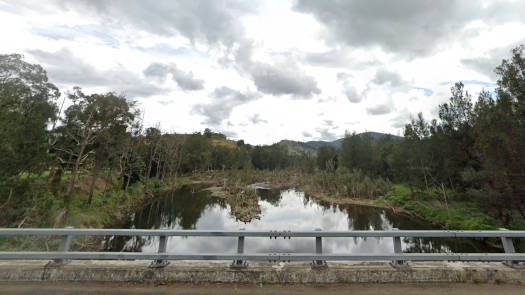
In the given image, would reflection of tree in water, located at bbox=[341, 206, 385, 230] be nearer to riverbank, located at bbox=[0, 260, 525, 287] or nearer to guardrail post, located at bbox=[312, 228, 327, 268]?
riverbank, located at bbox=[0, 260, 525, 287]

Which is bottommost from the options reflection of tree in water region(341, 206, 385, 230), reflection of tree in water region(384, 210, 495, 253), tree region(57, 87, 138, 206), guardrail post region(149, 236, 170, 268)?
reflection of tree in water region(384, 210, 495, 253)

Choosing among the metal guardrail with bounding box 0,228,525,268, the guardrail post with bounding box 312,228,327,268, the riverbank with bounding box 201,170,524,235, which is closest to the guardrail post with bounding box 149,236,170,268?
the metal guardrail with bounding box 0,228,525,268

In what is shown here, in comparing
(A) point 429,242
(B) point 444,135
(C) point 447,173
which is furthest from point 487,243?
(B) point 444,135

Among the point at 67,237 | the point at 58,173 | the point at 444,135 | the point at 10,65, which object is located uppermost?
the point at 10,65

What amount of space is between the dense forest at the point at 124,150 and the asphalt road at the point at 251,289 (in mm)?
11059

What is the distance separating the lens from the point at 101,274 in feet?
14.7

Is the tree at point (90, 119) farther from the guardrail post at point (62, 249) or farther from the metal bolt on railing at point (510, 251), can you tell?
the metal bolt on railing at point (510, 251)

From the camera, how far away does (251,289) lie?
4180 millimetres

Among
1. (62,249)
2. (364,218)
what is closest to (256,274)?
(62,249)

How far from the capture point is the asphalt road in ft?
13.3

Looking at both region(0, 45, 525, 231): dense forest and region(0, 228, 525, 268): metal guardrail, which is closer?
region(0, 228, 525, 268): metal guardrail

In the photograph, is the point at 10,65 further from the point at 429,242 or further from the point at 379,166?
the point at 379,166

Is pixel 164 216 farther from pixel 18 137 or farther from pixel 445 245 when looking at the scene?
pixel 445 245

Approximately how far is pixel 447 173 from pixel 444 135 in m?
5.53
